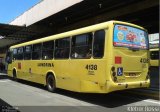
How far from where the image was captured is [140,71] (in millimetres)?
10445

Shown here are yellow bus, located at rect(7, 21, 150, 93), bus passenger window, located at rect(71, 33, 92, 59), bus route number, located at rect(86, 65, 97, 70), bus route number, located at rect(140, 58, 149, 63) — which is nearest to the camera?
yellow bus, located at rect(7, 21, 150, 93)

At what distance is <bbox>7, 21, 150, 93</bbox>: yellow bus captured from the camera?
9.42 meters

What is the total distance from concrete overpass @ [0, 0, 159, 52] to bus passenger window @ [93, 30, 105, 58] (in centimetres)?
794

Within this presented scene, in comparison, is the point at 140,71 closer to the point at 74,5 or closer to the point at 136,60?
the point at 136,60

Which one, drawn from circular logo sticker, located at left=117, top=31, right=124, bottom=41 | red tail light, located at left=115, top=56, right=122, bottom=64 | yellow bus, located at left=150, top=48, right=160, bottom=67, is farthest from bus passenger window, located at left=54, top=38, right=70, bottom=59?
yellow bus, located at left=150, top=48, right=160, bottom=67

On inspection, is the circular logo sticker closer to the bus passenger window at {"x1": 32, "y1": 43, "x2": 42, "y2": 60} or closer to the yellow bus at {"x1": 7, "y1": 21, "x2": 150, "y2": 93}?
the yellow bus at {"x1": 7, "y1": 21, "x2": 150, "y2": 93}

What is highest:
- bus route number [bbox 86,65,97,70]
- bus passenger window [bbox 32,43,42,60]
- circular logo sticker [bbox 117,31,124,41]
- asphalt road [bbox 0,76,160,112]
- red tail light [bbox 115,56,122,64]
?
circular logo sticker [bbox 117,31,124,41]

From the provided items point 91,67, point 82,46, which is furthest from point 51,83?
point 91,67

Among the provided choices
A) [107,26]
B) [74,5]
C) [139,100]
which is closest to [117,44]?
[107,26]

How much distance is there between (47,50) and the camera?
13.8 metres

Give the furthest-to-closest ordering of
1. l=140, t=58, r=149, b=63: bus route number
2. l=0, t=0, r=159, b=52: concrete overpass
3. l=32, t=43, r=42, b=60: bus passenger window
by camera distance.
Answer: l=0, t=0, r=159, b=52: concrete overpass → l=32, t=43, r=42, b=60: bus passenger window → l=140, t=58, r=149, b=63: bus route number

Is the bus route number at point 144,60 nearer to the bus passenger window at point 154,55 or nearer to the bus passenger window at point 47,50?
the bus passenger window at point 47,50

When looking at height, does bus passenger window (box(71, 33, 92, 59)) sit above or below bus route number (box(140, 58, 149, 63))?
above

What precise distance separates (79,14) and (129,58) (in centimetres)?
1250
